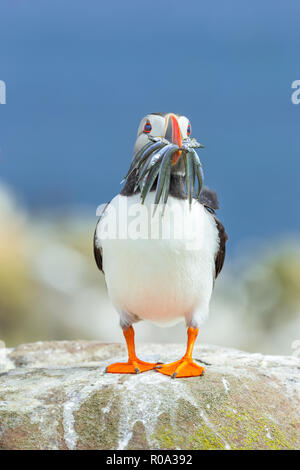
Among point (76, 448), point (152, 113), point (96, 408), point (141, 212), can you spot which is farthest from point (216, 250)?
point (76, 448)

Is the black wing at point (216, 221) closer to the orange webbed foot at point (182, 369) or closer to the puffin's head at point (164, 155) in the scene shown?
the puffin's head at point (164, 155)

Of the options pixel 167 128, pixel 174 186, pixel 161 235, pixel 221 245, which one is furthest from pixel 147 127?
pixel 221 245

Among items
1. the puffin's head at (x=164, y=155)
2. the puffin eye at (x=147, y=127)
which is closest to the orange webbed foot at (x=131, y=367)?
the puffin's head at (x=164, y=155)

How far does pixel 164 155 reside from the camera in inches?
205

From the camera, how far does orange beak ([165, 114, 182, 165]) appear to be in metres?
5.31

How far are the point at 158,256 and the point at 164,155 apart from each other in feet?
3.25

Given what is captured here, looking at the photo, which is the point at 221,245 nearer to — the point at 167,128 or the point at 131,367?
the point at 167,128

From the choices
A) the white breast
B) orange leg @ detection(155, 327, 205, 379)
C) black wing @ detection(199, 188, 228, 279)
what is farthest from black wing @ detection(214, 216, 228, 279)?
orange leg @ detection(155, 327, 205, 379)

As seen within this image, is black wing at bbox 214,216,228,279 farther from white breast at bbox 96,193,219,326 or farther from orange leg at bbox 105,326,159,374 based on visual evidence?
orange leg at bbox 105,326,159,374

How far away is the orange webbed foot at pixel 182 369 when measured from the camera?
5578mm
